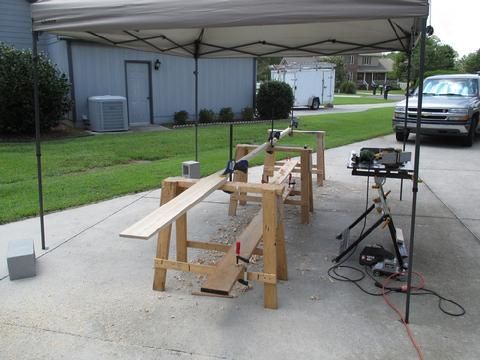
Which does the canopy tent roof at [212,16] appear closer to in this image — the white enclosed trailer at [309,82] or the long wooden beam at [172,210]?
the long wooden beam at [172,210]

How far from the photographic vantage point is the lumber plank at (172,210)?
253 cm

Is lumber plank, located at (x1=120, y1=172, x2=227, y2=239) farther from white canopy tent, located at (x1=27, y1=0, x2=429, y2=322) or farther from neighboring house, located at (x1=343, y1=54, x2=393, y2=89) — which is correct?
neighboring house, located at (x1=343, y1=54, x2=393, y2=89)

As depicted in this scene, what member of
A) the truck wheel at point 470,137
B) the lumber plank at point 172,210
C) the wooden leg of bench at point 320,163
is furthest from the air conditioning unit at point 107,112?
the lumber plank at point 172,210

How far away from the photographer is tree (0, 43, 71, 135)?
11.3 meters

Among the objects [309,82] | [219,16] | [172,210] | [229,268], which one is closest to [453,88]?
[219,16]

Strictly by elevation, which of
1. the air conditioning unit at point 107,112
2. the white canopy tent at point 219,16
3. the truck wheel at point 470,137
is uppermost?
the white canopy tent at point 219,16

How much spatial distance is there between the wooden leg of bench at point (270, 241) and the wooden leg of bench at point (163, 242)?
76 centimetres

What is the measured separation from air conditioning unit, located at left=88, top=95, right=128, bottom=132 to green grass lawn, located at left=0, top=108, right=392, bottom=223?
2.86 ft

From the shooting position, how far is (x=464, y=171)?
8.59 meters

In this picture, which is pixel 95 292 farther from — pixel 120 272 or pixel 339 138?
pixel 339 138

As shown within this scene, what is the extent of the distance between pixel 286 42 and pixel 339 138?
6.43 meters

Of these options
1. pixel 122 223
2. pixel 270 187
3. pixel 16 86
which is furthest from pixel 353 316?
pixel 16 86

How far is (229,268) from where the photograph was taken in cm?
319

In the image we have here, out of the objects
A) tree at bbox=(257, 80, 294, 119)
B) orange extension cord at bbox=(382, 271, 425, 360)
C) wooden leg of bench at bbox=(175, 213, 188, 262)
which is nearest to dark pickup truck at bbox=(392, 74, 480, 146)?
tree at bbox=(257, 80, 294, 119)
